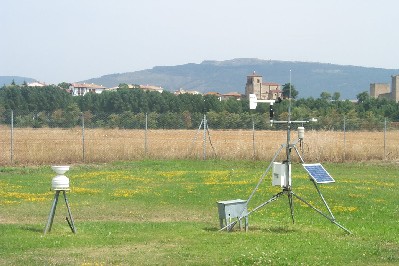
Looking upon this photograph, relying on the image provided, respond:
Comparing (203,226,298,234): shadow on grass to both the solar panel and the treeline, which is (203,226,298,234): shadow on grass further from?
the treeline

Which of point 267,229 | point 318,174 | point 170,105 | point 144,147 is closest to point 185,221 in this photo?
point 267,229

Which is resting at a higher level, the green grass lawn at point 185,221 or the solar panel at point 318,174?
the solar panel at point 318,174

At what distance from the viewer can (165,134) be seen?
188ft

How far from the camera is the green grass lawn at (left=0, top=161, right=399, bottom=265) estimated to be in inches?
522

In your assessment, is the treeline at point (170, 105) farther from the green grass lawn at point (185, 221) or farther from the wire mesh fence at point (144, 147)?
the green grass lawn at point (185, 221)

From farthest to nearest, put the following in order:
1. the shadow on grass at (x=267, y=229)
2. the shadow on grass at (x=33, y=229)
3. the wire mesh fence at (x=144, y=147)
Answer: the wire mesh fence at (x=144, y=147) → the shadow on grass at (x=267, y=229) → the shadow on grass at (x=33, y=229)

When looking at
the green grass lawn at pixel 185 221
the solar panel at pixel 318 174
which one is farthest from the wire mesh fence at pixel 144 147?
the solar panel at pixel 318 174

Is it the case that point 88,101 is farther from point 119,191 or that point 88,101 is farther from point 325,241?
point 325,241

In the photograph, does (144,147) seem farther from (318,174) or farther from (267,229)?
(318,174)

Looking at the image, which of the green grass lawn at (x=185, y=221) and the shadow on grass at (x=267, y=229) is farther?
the shadow on grass at (x=267, y=229)

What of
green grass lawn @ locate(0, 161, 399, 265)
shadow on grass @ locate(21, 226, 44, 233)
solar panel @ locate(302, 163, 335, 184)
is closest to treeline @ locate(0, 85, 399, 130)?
green grass lawn @ locate(0, 161, 399, 265)

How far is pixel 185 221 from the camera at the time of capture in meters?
19.0

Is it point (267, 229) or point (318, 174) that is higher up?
point (318, 174)

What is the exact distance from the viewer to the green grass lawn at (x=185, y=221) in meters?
13.2
